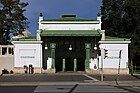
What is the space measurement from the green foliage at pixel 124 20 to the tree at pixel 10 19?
695 inches

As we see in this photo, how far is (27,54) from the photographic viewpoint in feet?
220

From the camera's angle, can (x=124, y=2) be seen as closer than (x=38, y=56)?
No

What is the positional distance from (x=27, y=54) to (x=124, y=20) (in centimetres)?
2721

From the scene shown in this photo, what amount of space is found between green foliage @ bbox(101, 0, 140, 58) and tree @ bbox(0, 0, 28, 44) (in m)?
17.6

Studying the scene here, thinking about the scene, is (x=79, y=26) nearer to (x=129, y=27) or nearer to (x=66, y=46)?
(x=66, y=46)

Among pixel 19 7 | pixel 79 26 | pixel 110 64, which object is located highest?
pixel 19 7

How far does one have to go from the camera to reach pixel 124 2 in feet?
291

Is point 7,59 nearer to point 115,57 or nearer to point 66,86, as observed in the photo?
point 115,57

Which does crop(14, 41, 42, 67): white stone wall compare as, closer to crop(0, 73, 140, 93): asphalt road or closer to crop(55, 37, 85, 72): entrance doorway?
crop(55, 37, 85, 72): entrance doorway

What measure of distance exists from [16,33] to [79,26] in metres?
30.1

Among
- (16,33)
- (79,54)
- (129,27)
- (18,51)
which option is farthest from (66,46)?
(16,33)

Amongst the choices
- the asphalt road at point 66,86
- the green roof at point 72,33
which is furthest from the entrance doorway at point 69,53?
the asphalt road at point 66,86

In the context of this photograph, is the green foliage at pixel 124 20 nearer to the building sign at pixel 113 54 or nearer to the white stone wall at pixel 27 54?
the building sign at pixel 113 54

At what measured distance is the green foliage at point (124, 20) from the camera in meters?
83.6
